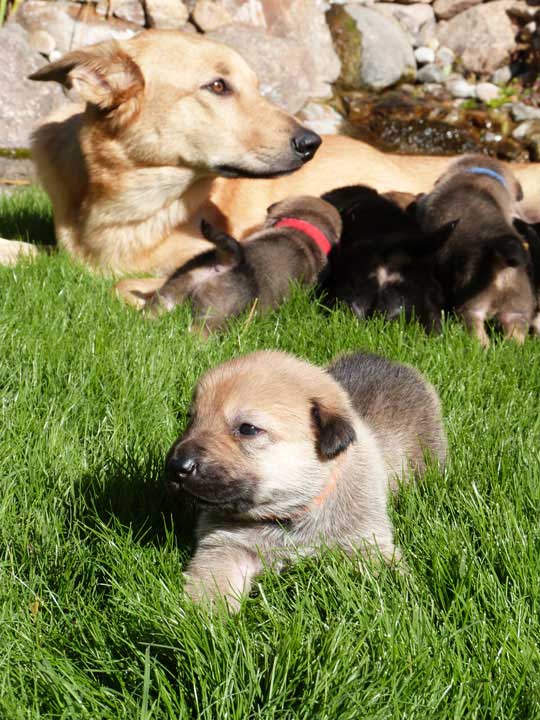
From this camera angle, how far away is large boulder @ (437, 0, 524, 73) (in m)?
11.6

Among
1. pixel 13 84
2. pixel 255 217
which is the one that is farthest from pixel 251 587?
pixel 13 84

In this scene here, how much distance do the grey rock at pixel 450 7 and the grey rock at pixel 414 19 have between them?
15cm

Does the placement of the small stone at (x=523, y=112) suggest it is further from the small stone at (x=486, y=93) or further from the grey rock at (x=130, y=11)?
the grey rock at (x=130, y=11)

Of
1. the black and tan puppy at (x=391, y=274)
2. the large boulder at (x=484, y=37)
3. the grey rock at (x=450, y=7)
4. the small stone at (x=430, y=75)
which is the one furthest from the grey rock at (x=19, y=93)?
the grey rock at (x=450, y=7)

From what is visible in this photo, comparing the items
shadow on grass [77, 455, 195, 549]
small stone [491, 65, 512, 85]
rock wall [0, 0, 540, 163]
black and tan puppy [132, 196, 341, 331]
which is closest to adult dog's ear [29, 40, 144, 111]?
black and tan puppy [132, 196, 341, 331]

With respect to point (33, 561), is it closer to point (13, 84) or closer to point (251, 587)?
point (251, 587)

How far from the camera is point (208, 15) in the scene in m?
10.4

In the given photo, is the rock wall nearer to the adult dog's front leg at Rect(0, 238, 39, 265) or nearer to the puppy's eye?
the adult dog's front leg at Rect(0, 238, 39, 265)

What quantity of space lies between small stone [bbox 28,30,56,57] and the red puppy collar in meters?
5.34

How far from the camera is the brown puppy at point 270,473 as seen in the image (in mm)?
2477

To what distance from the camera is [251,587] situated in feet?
8.61

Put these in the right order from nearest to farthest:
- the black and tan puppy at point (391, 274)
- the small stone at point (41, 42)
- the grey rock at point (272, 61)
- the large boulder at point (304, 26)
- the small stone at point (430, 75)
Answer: the black and tan puppy at point (391, 274)
the small stone at point (41, 42)
the grey rock at point (272, 61)
the large boulder at point (304, 26)
the small stone at point (430, 75)

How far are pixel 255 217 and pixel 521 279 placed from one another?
76.4 inches

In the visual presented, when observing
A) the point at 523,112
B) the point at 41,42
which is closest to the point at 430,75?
the point at 523,112
